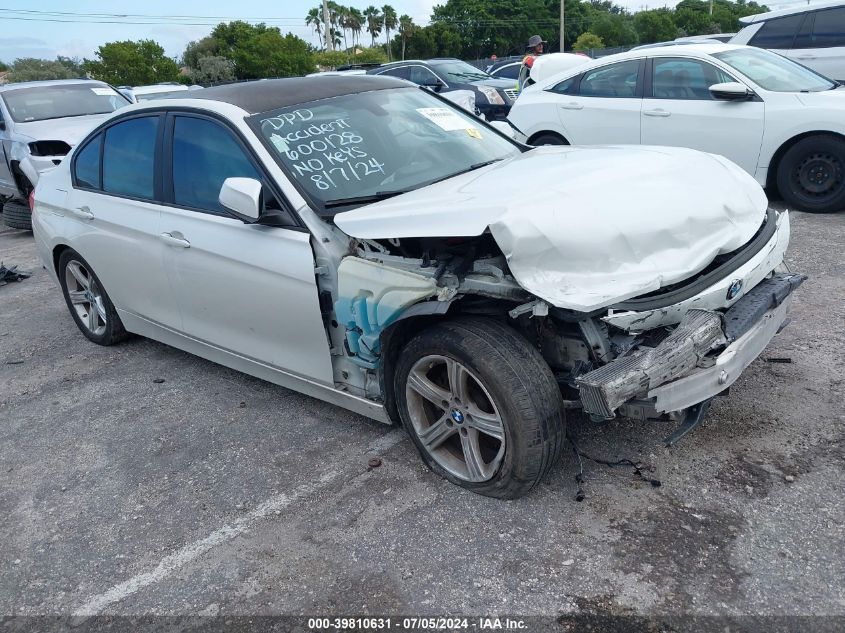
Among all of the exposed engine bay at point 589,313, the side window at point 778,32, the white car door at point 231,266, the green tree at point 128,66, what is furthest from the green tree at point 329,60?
the exposed engine bay at point 589,313

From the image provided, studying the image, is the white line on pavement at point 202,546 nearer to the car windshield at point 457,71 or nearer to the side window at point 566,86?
the side window at point 566,86

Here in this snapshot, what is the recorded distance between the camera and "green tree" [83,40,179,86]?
40097mm

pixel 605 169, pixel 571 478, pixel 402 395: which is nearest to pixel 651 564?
pixel 571 478

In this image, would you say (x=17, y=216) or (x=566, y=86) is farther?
(x=17, y=216)

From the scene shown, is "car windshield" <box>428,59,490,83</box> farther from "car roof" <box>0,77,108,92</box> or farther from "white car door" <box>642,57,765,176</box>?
"white car door" <box>642,57,765,176</box>

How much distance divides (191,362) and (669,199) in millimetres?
3371

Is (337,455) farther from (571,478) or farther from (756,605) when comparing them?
(756,605)

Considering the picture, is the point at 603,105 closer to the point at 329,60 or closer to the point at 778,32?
the point at 778,32

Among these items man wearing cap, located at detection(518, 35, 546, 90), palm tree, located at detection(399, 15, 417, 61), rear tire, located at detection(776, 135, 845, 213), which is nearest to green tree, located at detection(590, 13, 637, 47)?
palm tree, located at detection(399, 15, 417, 61)

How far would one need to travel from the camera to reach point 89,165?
4848 mm

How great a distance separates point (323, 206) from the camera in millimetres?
3400

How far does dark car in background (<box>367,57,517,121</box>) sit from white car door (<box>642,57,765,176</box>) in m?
4.93

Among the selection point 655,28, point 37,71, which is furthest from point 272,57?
point 655,28

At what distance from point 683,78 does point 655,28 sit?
59560 millimetres
